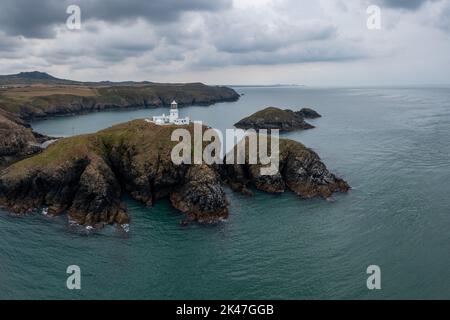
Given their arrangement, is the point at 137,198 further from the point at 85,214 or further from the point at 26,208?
the point at 26,208

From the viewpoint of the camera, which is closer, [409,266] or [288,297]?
[288,297]

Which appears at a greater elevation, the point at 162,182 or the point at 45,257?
the point at 162,182

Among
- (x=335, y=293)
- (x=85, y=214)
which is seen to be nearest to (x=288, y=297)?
(x=335, y=293)

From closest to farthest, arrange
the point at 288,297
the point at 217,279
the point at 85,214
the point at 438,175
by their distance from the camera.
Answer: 1. the point at 288,297
2. the point at 217,279
3. the point at 85,214
4. the point at 438,175

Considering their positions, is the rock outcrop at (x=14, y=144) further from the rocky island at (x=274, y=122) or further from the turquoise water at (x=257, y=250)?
the rocky island at (x=274, y=122)
